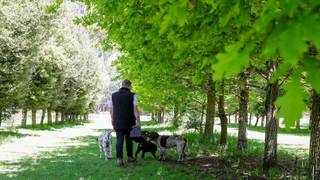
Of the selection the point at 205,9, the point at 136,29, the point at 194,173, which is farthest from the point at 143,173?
the point at 205,9

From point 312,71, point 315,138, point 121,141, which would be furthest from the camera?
point 121,141

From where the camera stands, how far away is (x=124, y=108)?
40.1 ft

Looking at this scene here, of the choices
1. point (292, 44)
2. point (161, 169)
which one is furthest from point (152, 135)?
Result: point (292, 44)

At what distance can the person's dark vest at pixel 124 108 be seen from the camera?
12126 millimetres

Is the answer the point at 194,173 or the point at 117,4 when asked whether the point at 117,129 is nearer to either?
the point at 194,173

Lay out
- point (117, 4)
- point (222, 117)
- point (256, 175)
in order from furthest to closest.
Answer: point (222, 117) < point (256, 175) < point (117, 4)

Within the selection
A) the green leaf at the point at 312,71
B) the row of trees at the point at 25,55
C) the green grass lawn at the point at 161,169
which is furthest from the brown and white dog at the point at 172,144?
the green leaf at the point at 312,71

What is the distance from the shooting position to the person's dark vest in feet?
39.8

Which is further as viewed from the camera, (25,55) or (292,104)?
(25,55)

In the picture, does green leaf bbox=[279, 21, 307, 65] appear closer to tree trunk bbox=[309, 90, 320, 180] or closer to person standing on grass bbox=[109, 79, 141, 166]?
tree trunk bbox=[309, 90, 320, 180]

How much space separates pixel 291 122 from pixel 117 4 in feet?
17.0

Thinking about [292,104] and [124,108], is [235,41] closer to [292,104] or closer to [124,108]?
[292,104]

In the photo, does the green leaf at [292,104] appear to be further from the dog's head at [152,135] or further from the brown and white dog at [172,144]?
the dog's head at [152,135]

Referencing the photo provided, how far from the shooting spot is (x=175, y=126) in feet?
109
